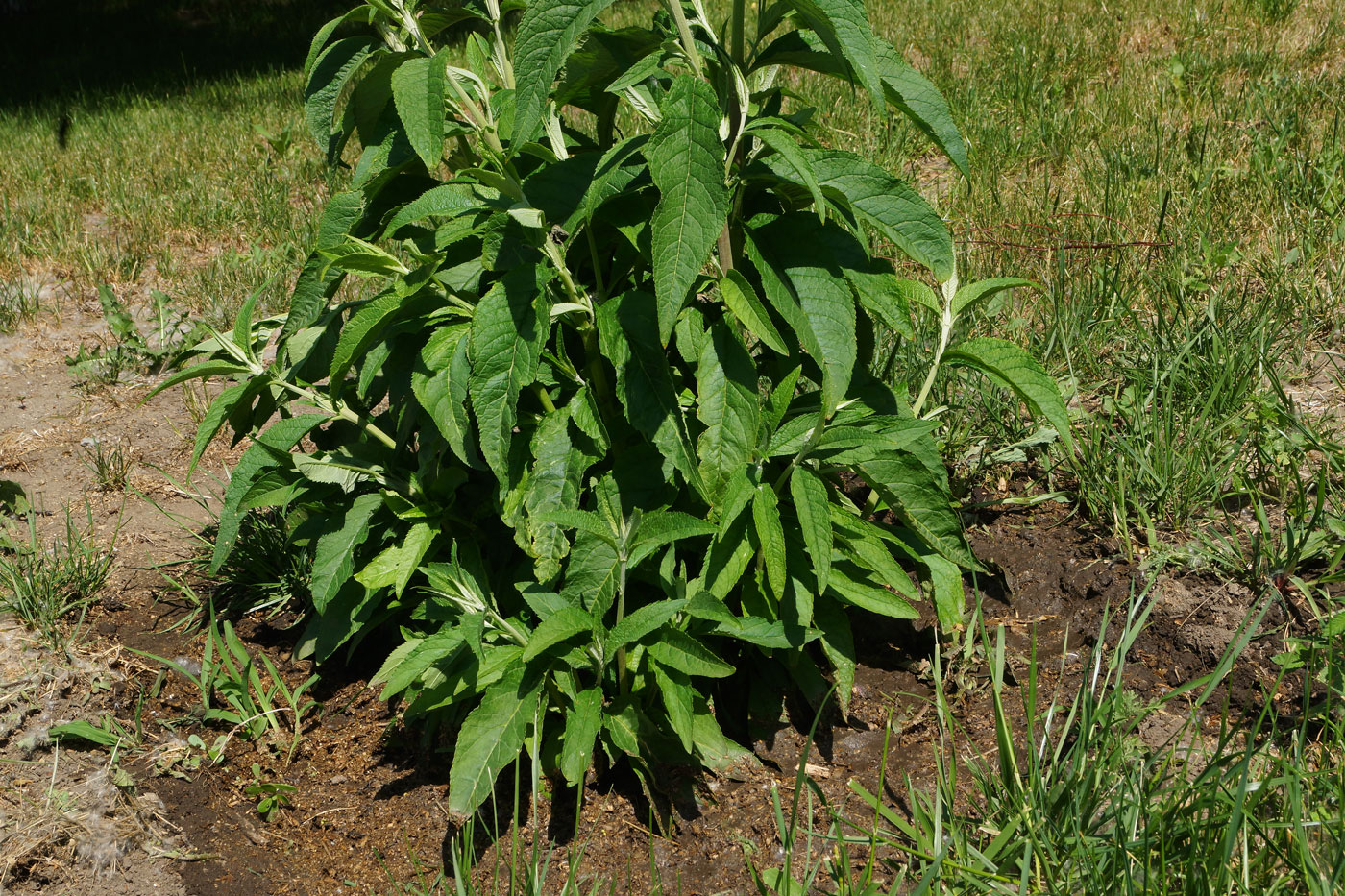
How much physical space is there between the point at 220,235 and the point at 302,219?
20.0 inches

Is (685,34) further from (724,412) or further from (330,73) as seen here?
(330,73)

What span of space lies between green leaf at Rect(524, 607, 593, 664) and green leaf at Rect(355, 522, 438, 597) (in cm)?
35

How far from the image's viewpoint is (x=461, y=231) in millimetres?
1946

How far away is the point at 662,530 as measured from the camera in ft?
6.38

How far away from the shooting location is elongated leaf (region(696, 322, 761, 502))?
1.90m

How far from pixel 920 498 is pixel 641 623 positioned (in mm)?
651

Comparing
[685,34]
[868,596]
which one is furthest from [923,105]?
[868,596]

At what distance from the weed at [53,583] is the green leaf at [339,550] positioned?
884 mm

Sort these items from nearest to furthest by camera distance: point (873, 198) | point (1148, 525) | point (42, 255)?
1. point (873, 198)
2. point (1148, 525)
3. point (42, 255)

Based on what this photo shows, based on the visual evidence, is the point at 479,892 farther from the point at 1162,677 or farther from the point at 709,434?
the point at 1162,677

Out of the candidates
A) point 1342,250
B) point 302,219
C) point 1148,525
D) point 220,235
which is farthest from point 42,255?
point 1342,250

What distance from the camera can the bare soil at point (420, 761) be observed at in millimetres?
2133

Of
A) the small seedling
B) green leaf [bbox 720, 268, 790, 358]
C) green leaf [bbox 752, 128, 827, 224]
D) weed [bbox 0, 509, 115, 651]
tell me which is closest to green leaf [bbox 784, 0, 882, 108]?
green leaf [bbox 752, 128, 827, 224]

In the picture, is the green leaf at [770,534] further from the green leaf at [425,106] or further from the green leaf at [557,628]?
the green leaf at [425,106]
